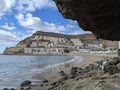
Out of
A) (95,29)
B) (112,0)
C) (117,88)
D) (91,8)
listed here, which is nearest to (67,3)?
(91,8)

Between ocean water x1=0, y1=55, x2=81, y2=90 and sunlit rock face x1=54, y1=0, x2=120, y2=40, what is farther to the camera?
ocean water x1=0, y1=55, x2=81, y2=90

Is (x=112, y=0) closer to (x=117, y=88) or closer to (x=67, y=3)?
(x=67, y=3)

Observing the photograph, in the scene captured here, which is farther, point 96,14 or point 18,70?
point 18,70

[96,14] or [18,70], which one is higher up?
[96,14]

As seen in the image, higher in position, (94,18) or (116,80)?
(94,18)

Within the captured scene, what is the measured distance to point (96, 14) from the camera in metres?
5.55

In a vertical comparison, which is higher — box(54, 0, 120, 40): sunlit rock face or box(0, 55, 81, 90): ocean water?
box(54, 0, 120, 40): sunlit rock face

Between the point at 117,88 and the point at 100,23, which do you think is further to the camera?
the point at 117,88

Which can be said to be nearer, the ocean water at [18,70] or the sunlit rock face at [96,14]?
the sunlit rock face at [96,14]

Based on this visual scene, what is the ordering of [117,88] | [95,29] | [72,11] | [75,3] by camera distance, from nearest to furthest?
[75,3] < [72,11] < [95,29] < [117,88]

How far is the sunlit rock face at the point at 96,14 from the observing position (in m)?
5.10

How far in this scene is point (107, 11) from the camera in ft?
18.0

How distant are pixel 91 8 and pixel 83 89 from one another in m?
3.39

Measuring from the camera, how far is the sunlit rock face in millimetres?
5102
